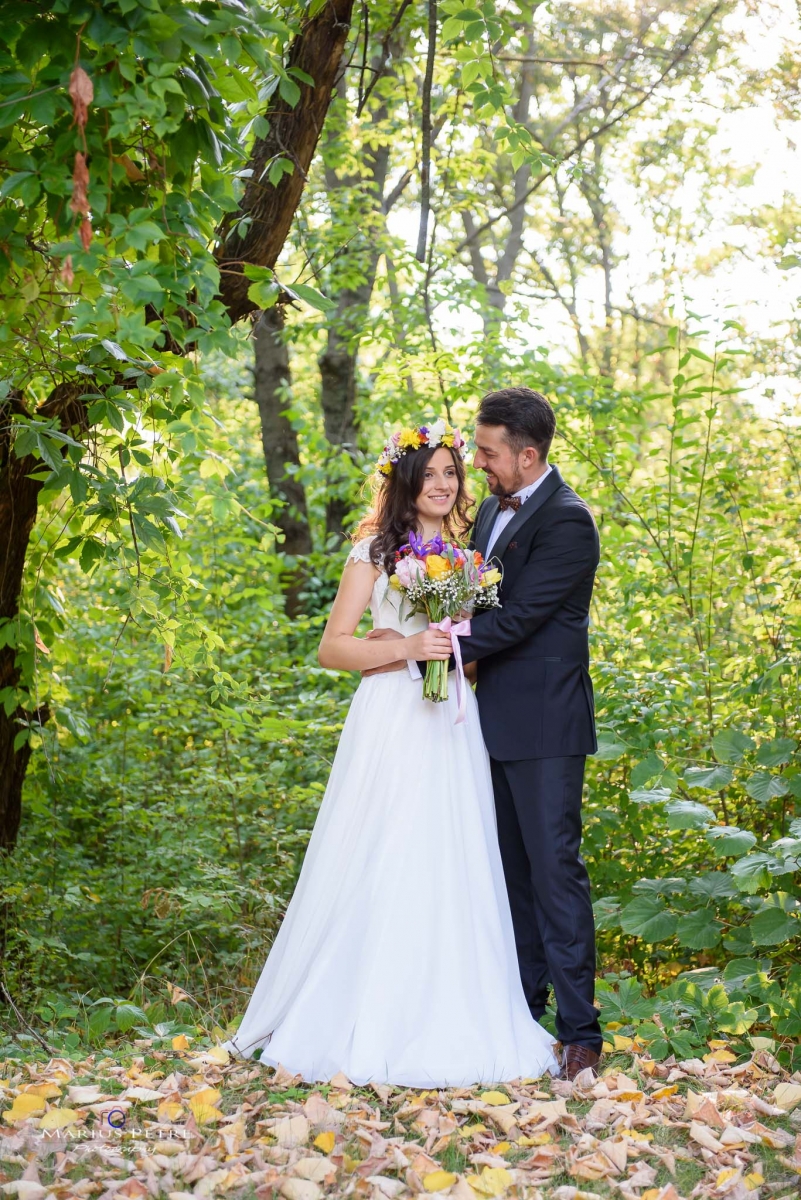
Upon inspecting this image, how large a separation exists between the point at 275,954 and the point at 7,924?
1749 mm

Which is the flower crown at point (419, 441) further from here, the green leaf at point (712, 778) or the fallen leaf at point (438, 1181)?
the fallen leaf at point (438, 1181)

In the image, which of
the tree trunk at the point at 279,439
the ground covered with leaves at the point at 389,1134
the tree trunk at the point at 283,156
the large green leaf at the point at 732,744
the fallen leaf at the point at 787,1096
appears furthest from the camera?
the tree trunk at the point at 279,439

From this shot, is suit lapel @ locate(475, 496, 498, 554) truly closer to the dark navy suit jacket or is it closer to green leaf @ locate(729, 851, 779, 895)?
the dark navy suit jacket

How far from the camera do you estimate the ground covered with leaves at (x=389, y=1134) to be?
8.48ft

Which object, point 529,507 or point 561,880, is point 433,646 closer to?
point 529,507

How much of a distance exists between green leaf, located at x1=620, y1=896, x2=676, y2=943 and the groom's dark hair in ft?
5.80

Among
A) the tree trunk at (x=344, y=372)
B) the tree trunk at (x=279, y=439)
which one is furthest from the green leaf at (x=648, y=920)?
the tree trunk at (x=279, y=439)

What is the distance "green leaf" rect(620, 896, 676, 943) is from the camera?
161 inches

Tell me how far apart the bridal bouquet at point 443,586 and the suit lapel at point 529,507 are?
0.18 meters

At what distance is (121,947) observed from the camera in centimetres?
554

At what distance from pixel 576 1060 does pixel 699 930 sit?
0.89 m

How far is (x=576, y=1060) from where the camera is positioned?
3387mm

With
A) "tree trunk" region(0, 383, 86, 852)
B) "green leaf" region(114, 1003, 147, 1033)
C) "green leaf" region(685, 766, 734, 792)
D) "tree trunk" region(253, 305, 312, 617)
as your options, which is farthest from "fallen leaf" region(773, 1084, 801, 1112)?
"tree trunk" region(253, 305, 312, 617)

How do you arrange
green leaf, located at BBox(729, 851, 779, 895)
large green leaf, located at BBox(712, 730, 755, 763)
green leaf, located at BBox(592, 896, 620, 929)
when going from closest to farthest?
green leaf, located at BBox(729, 851, 779, 895)
large green leaf, located at BBox(712, 730, 755, 763)
green leaf, located at BBox(592, 896, 620, 929)
